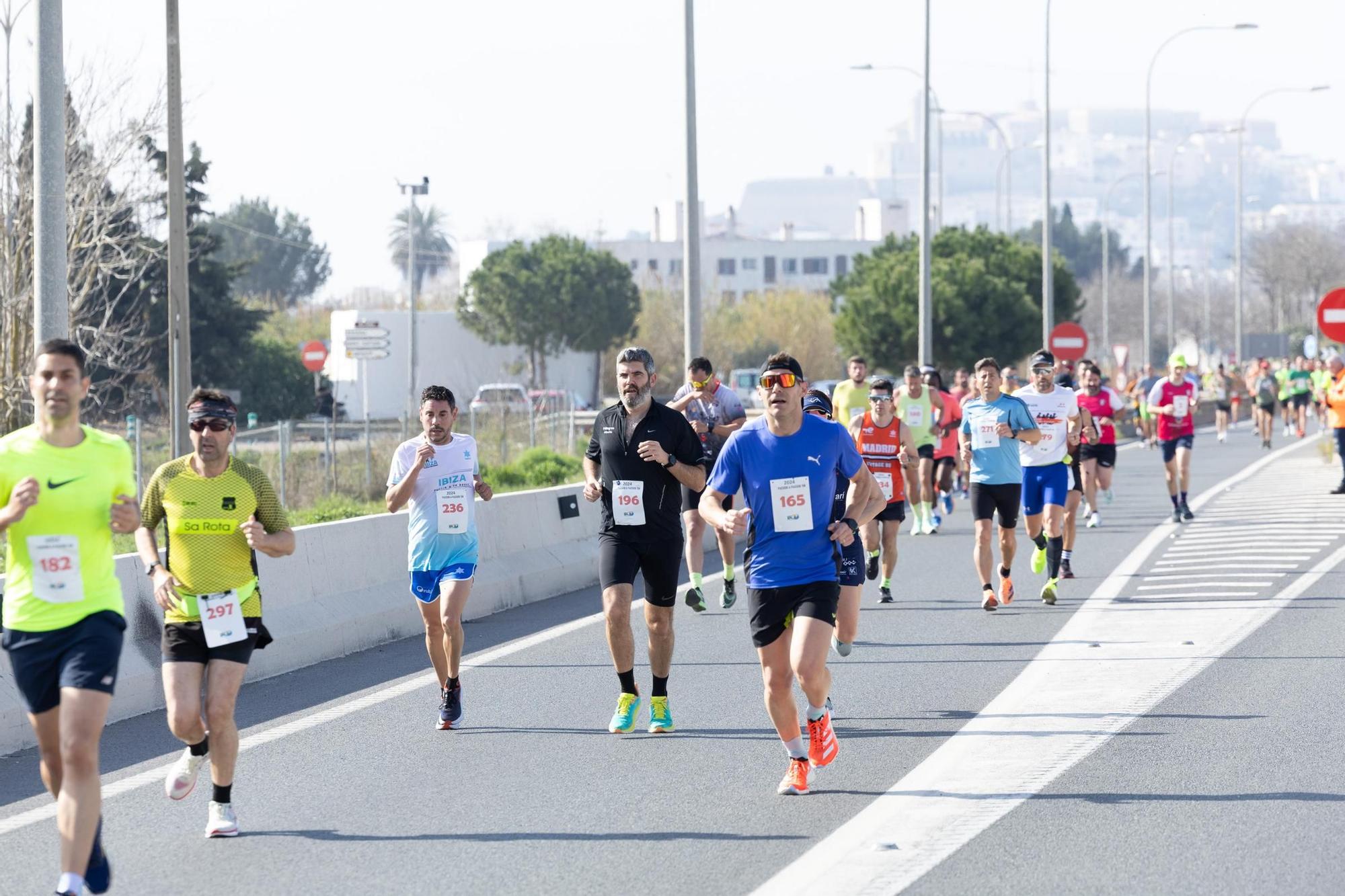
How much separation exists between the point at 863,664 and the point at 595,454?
8.99 feet

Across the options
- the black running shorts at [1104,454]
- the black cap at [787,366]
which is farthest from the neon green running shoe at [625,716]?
the black running shorts at [1104,454]

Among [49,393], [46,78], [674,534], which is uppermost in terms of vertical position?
[46,78]

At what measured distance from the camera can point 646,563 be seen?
9.80 metres

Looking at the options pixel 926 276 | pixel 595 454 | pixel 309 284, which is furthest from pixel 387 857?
pixel 309 284

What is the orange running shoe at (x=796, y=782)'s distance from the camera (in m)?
8.09

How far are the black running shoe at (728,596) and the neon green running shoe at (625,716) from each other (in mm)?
5078

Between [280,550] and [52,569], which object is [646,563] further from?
[52,569]

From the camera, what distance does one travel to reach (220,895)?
659 centimetres

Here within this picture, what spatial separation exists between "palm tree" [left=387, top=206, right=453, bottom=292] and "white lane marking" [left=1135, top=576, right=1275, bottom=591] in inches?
5406

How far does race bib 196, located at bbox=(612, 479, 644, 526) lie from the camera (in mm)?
9711

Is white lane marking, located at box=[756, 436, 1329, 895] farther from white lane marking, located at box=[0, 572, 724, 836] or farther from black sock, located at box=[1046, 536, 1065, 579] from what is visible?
white lane marking, located at box=[0, 572, 724, 836]

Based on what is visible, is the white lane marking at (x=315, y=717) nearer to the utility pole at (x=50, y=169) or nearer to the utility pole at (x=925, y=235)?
the utility pole at (x=50, y=169)

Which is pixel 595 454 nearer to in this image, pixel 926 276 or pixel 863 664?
pixel 863 664

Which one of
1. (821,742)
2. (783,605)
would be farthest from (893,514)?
(783,605)
